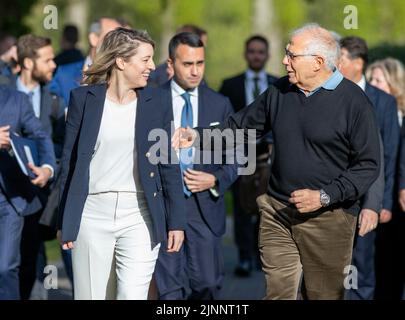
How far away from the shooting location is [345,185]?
6.49m

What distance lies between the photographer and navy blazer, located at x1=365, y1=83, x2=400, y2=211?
8609 mm

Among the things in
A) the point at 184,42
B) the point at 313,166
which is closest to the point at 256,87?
the point at 184,42

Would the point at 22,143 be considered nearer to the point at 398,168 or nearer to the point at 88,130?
the point at 88,130

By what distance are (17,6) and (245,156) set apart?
14.8 metres

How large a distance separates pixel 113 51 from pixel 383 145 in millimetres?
2781

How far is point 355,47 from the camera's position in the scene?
29.4 ft

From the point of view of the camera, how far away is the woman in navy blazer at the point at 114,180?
6.55 metres

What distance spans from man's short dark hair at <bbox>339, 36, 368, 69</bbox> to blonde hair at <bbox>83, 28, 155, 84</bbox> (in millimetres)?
2580

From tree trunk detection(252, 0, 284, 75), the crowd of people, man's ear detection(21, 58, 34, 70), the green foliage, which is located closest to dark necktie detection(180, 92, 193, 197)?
the crowd of people

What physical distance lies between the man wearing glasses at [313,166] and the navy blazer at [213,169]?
125 cm

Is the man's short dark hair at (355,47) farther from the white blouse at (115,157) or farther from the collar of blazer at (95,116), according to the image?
the white blouse at (115,157)

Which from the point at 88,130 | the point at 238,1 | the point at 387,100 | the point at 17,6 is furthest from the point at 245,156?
the point at 238,1

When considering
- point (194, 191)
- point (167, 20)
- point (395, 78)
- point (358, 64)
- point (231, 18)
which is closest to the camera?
point (194, 191)

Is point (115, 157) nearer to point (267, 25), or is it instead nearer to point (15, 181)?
point (15, 181)
